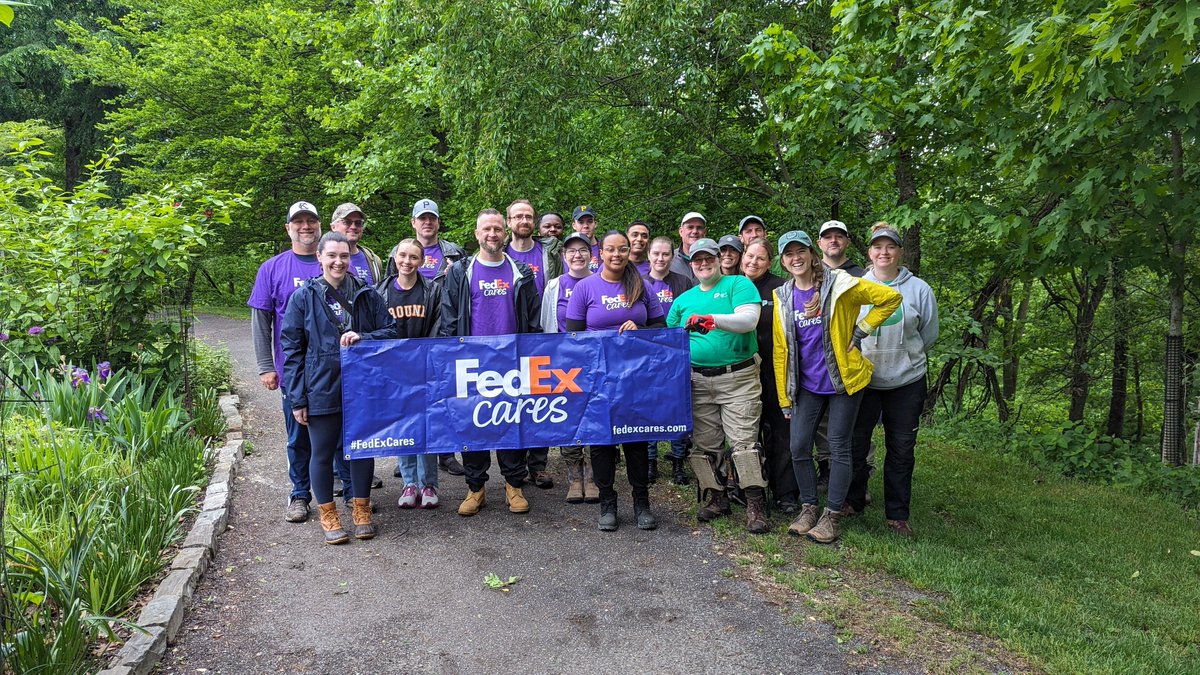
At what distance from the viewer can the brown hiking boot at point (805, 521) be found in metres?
5.11

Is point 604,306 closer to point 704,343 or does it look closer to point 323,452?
point 704,343

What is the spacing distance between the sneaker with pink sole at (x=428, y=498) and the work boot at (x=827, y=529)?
275 cm

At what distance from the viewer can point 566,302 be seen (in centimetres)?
597

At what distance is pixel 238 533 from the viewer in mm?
5164

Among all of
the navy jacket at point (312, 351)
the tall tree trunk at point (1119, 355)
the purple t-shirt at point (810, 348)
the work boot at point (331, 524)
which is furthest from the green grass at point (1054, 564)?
the tall tree trunk at point (1119, 355)

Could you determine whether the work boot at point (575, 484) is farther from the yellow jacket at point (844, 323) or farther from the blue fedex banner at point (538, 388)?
the yellow jacket at point (844, 323)

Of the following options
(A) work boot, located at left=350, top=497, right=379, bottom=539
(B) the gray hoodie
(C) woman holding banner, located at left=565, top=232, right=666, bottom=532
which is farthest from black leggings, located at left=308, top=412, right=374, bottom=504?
(B) the gray hoodie

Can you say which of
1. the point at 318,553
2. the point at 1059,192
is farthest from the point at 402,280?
the point at 1059,192

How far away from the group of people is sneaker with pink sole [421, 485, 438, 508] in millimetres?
11

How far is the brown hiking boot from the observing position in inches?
201

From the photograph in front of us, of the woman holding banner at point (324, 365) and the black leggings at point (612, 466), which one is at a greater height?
the woman holding banner at point (324, 365)

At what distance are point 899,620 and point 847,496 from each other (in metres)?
1.68

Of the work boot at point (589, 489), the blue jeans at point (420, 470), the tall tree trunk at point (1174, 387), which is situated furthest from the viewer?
the tall tree trunk at point (1174, 387)

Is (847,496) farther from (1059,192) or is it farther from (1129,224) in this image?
(1129,224)
